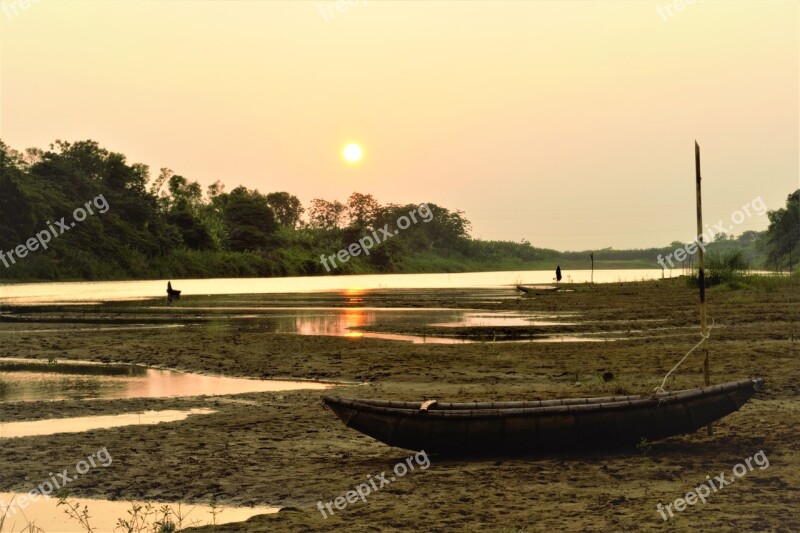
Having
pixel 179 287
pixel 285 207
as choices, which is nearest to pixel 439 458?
pixel 179 287

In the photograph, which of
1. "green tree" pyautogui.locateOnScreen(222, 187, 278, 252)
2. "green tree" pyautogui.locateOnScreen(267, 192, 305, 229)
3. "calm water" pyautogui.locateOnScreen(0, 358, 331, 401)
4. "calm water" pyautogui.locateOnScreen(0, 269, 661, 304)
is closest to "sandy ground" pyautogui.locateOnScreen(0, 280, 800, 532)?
"calm water" pyautogui.locateOnScreen(0, 358, 331, 401)

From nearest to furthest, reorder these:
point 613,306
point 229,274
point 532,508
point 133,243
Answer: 1. point 532,508
2. point 613,306
3. point 133,243
4. point 229,274

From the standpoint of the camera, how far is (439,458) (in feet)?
35.7

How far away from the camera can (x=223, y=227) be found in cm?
13025

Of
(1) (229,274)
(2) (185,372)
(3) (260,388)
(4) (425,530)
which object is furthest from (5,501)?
(1) (229,274)

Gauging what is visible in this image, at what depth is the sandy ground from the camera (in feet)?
27.6

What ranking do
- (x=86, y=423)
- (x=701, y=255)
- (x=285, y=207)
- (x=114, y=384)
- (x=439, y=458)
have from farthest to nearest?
(x=285, y=207), (x=114, y=384), (x=86, y=423), (x=701, y=255), (x=439, y=458)

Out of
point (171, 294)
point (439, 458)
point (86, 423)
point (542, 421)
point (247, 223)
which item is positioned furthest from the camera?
point (247, 223)

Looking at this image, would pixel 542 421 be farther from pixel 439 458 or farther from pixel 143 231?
pixel 143 231

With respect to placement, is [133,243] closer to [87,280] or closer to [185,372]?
[87,280]

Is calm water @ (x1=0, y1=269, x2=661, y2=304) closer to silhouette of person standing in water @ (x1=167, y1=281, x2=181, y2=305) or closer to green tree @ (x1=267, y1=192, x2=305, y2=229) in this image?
silhouette of person standing in water @ (x1=167, y1=281, x2=181, y2=305)

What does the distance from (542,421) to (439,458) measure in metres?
1.49

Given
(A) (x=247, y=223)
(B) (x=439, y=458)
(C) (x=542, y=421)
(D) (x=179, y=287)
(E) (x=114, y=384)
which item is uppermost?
(A) (x=247, y=223)

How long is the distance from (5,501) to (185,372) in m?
11.2
